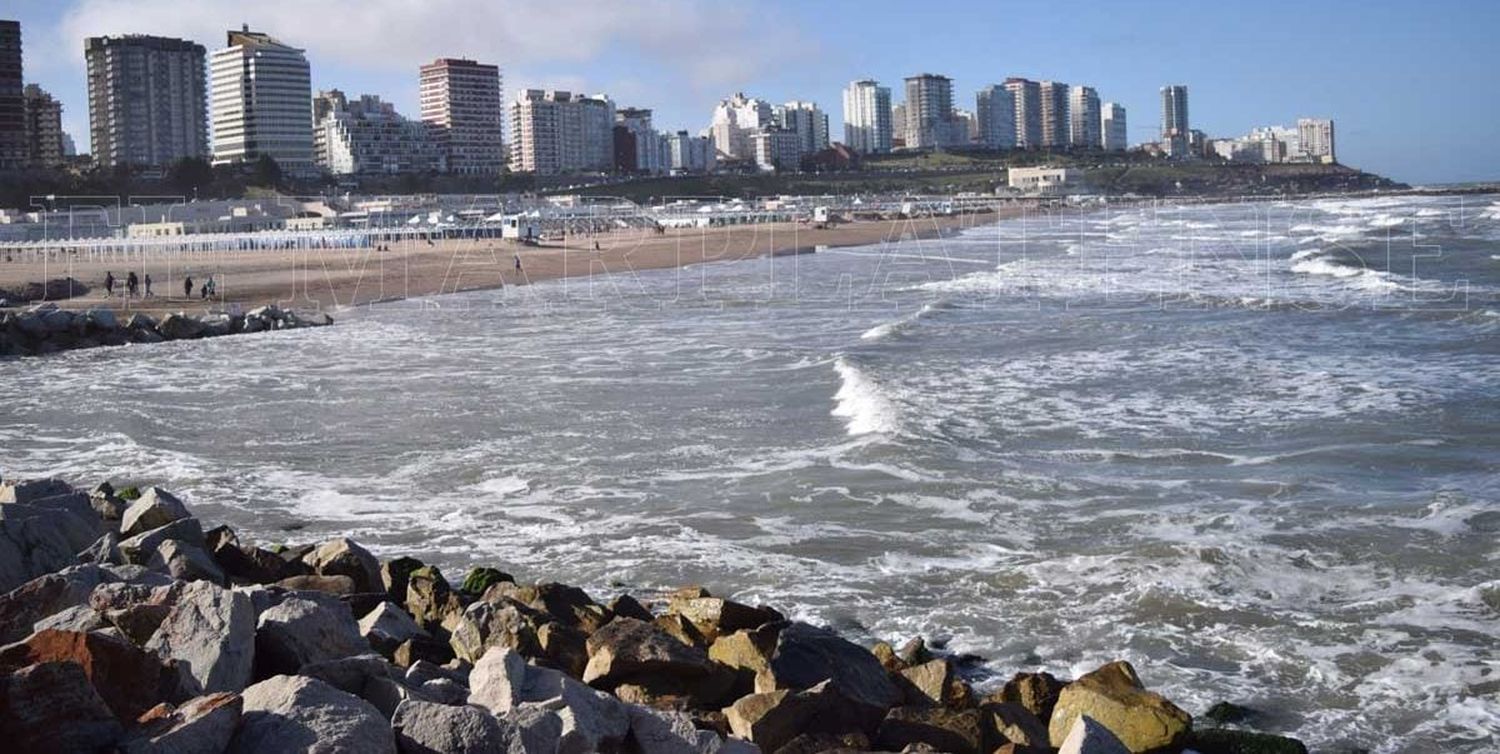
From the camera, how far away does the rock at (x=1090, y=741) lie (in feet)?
14.9

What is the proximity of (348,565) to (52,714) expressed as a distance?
161 inches

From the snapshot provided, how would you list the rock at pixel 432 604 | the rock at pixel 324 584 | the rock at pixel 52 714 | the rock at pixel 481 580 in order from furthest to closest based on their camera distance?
the rock at pixel 481 580 → the rock at pixel 324 584 → the rock at pixel 432 604 → the rock at pixel 52 714

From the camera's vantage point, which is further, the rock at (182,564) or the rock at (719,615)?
the rock at (182,564)

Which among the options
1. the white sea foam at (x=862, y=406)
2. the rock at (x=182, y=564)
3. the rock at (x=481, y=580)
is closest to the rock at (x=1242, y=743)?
the rock at (x=481, y=580)

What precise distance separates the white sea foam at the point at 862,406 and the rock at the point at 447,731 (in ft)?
30.4

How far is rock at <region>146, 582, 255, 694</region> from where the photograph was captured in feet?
15.1

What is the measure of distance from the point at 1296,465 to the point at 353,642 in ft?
28.2

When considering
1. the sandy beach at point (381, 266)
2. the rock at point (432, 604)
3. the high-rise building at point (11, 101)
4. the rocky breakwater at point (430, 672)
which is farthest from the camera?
the high-rise building at point (11, 101)

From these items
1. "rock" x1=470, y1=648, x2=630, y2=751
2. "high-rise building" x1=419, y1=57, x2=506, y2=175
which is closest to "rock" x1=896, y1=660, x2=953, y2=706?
"rock" x1=470, y1=648, x2=630, y2=751

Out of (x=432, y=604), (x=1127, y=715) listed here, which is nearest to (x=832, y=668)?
(x=1127, y=715)

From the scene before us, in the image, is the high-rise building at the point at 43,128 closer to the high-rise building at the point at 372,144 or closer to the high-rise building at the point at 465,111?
the high-rise building at the point at 372,144

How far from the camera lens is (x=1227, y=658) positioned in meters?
6.93

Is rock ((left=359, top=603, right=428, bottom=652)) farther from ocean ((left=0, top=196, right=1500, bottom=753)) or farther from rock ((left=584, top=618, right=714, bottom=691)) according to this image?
ocean ((left=0, top=196, right=1500, bottom=753))

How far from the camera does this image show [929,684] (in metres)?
6.01
